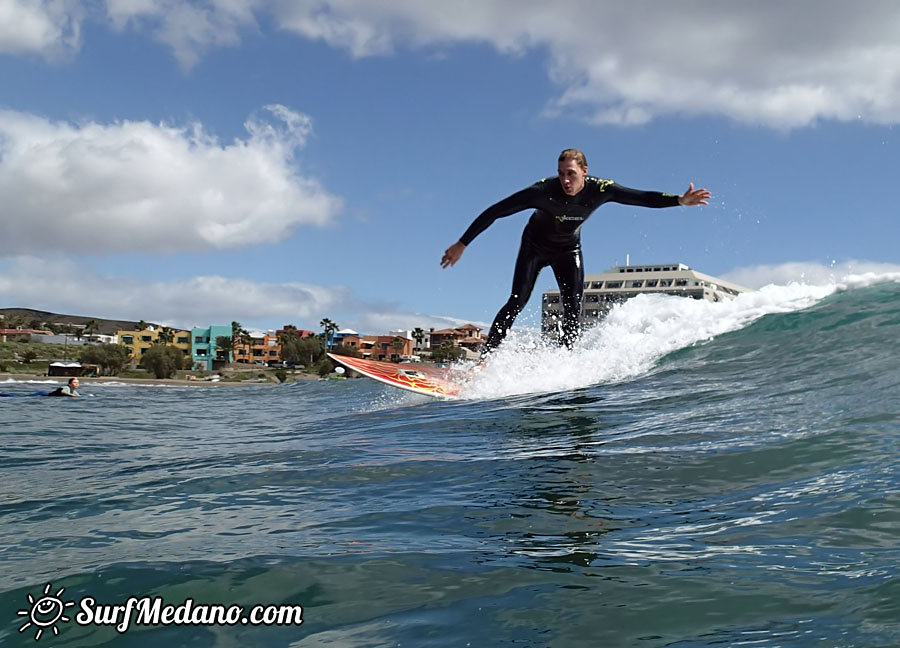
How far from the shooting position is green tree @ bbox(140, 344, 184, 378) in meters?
78.6

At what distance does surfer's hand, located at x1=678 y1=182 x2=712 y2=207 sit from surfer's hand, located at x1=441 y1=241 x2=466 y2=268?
8.96ft

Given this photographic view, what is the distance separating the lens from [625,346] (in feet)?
33.6

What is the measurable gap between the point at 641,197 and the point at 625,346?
2437 mm

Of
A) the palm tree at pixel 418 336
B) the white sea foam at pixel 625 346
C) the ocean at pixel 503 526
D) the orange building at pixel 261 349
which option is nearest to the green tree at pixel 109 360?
the orange building at pixel 261 349

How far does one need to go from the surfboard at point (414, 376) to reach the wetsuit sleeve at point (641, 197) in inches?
126

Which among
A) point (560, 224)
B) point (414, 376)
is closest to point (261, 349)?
point (414, 376)

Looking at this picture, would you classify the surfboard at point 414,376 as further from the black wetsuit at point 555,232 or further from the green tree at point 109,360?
the green tree at point 109,360

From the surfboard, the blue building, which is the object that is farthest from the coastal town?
the surfboard

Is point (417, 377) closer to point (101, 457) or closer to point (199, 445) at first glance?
point (199, 445)

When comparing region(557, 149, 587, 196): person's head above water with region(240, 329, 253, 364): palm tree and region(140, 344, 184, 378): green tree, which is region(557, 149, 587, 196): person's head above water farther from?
region(240, 329, 253, 364): palm tree

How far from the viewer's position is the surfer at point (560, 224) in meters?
8.57

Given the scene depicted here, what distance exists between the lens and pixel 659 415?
18.9ft

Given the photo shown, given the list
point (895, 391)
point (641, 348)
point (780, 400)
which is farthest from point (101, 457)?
point (641, 348)

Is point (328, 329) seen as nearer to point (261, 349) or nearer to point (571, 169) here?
point (261, 349)
